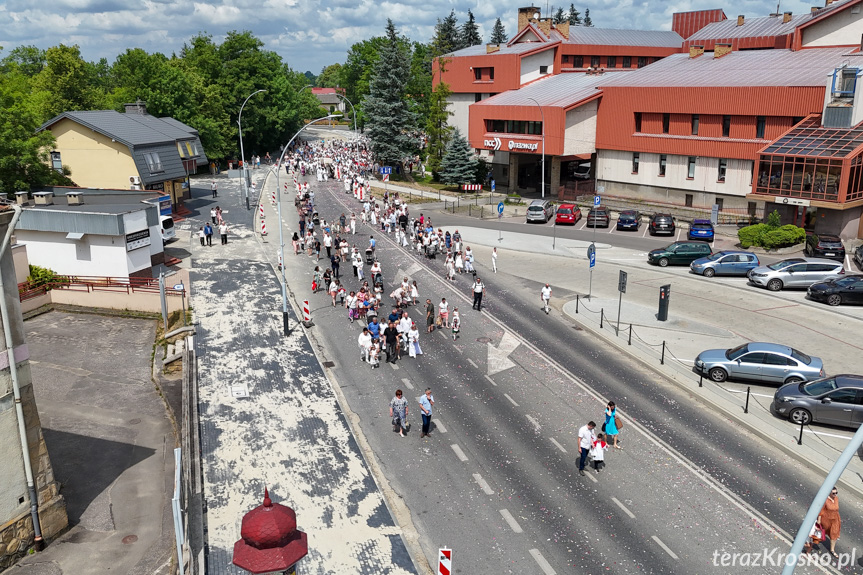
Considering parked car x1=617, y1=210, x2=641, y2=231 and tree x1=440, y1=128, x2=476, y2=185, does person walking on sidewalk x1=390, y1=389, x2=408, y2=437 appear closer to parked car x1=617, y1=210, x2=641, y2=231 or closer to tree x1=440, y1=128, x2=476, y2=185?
parked car x1=617, y1=210, x2=641, y2=231

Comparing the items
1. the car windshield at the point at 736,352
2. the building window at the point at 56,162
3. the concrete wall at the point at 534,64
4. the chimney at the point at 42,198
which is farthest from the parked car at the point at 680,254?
the building window at the point at 56,162

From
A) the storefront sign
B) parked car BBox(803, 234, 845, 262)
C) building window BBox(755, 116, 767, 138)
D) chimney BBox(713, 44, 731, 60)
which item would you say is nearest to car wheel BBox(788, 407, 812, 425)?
parked car BBox(803, 234, 845, 262)

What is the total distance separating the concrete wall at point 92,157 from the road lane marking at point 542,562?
131 feet

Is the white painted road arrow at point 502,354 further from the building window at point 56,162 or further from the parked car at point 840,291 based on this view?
the building window at point 56,162

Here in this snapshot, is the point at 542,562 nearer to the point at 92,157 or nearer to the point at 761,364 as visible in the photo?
the point at 761,364

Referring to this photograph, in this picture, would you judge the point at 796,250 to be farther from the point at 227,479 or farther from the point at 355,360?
the point at 227,479

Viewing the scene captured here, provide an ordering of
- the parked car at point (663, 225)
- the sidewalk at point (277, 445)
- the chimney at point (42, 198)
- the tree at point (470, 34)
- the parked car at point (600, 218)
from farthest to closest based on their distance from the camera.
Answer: the tree at point (470, 34) → the parked car at point (600, 218) → the parked car at point (663, 225) → the chimney at point (42, 198) → the sidewalk at point (277, 445)

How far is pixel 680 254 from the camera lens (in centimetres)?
3681

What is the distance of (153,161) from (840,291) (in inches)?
1617

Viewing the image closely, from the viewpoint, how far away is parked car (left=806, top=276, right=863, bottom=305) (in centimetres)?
2939

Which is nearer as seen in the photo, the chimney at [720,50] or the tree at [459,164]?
the chimney at [720,50]

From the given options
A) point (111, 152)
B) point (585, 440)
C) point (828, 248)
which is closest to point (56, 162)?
point (111, 152)

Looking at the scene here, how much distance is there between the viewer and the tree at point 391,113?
68.1 metres

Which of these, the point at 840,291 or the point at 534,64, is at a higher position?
the point at 534,64
